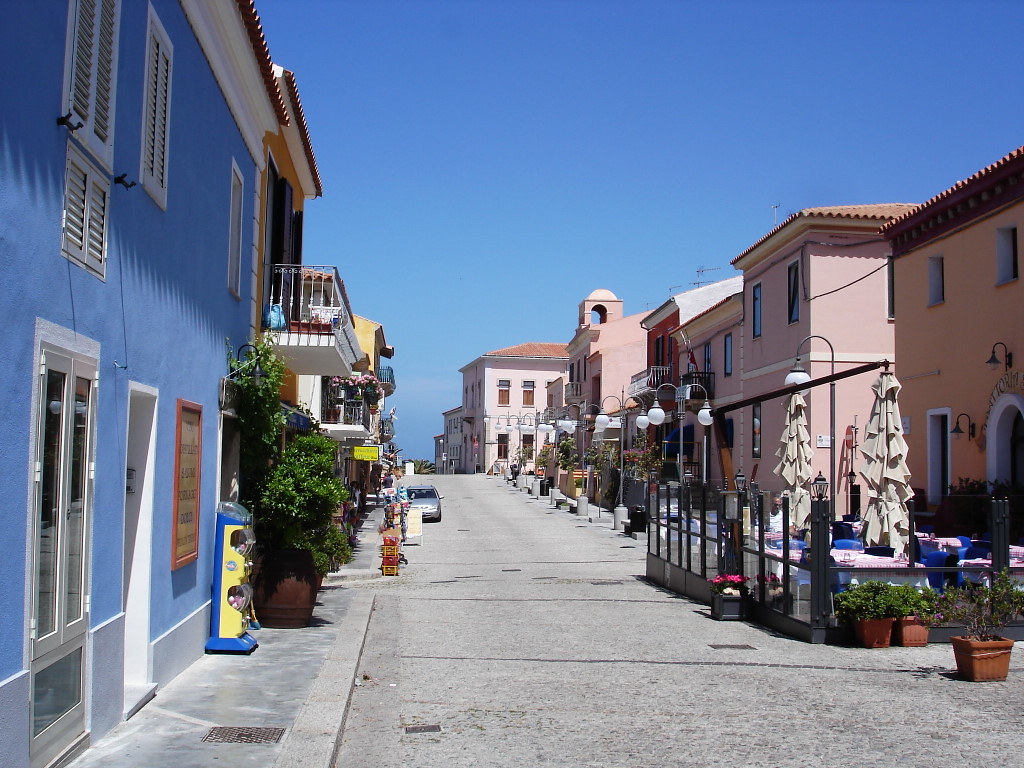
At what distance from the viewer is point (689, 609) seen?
14.7 metres

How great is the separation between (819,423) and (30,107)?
2358 cm

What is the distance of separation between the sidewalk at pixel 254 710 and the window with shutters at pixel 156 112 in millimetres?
3765

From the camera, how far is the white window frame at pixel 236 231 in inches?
429

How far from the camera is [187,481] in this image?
29.9 ft

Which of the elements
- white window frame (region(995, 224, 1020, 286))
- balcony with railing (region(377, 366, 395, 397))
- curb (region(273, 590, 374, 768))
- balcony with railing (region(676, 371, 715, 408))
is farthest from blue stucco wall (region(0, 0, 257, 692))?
balcony with railing (region(377, 366, 395, 397))

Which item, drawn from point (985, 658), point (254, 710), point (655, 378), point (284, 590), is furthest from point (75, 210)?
point (655, 378)

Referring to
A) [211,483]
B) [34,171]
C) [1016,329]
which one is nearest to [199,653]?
[211,483]

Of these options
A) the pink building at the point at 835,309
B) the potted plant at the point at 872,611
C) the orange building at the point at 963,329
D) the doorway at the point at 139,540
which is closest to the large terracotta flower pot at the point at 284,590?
the doorway at the point at 139,540

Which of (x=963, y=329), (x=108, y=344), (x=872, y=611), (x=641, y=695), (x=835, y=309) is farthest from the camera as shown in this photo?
(x=835, y=309)

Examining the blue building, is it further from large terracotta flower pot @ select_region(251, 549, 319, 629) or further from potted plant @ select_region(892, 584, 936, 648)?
potted plant @ select_region(892, 584, 936, 648)

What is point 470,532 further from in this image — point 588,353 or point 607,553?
point 588,353

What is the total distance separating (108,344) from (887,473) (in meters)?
9.91

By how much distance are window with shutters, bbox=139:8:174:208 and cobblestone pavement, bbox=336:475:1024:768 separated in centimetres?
426

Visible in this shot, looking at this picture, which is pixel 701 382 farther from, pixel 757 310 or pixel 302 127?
pixel 302 127
